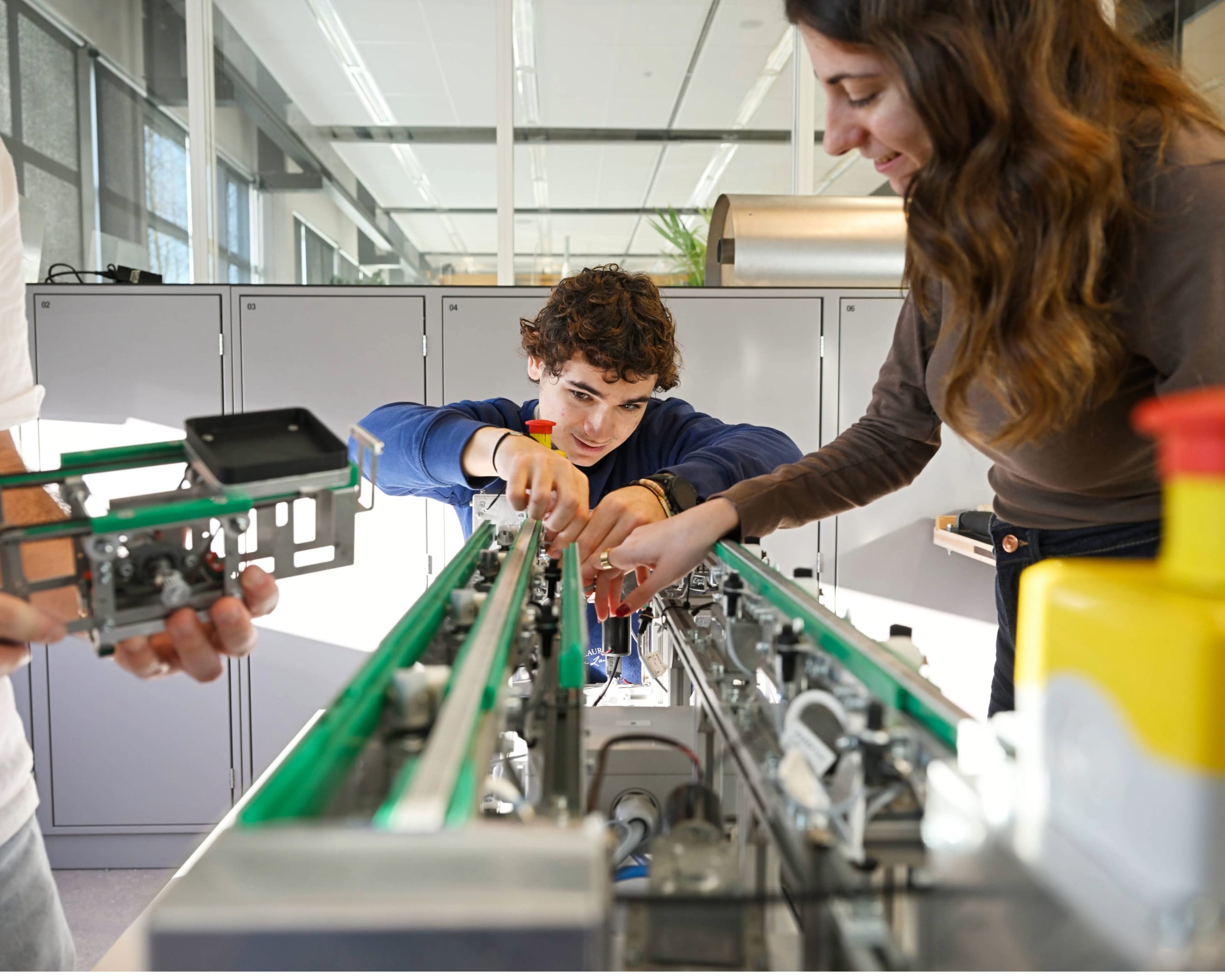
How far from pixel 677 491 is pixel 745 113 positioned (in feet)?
9.80

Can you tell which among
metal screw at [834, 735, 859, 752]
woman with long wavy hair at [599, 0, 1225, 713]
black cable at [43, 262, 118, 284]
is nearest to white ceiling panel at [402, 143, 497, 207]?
black cable at [43, 262, 118, 284]

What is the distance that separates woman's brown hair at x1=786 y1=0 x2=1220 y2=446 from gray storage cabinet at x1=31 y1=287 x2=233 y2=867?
2.62m

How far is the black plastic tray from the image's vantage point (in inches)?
26.2

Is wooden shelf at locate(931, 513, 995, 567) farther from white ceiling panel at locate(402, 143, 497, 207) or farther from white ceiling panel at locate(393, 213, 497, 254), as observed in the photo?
white ceiling panel at locate(402, 143, 497, 207)

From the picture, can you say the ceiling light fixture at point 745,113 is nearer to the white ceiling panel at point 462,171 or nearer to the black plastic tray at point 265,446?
the white ceiling panel at point 462,171

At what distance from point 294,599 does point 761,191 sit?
104 inches

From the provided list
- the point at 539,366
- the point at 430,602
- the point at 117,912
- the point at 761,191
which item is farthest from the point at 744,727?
the point at 761,191

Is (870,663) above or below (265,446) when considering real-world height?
below

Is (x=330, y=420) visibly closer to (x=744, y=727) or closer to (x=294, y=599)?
(x=294, y=599)

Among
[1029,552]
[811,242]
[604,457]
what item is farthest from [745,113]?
[1029,552]

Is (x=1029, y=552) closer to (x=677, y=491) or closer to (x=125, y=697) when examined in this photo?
(x=677, y=491)

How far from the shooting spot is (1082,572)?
1.18 feet

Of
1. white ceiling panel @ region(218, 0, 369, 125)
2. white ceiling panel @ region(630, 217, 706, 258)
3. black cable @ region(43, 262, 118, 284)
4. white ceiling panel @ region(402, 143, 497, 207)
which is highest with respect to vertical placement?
white ceiling panel @ region(218, 0, 369, 125)

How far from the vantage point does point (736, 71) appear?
3.82 m
